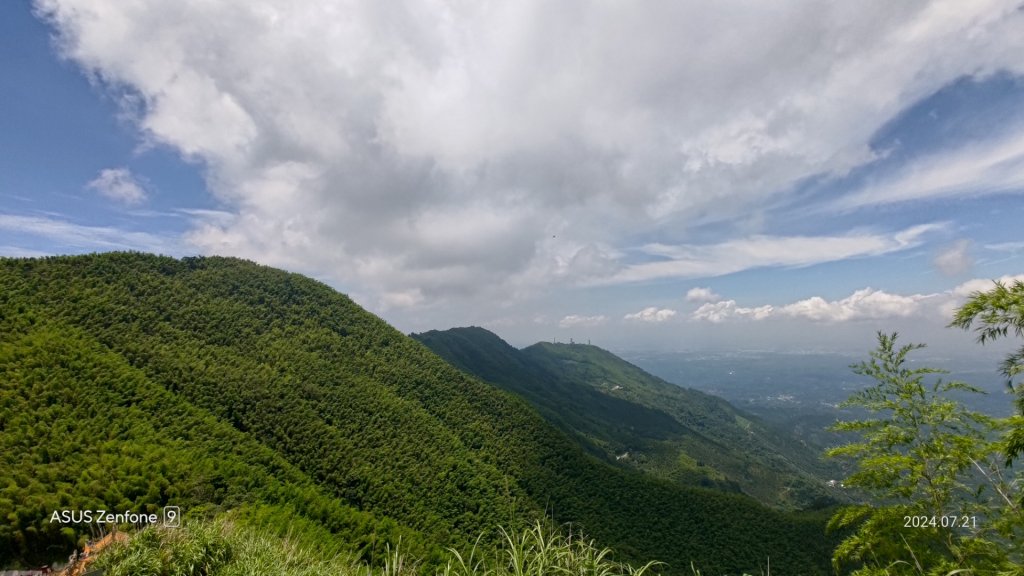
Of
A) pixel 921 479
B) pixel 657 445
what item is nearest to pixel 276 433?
pixel 921 479

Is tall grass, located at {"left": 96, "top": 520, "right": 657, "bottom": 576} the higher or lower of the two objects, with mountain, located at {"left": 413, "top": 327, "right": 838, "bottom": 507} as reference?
higher

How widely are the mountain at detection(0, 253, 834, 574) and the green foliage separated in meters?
12.7

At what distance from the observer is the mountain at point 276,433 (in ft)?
83.8

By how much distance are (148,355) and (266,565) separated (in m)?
55.0

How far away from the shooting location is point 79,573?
19.9ft

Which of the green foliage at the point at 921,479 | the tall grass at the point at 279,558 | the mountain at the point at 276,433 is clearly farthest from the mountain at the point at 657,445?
the tall grass at the point at 279,558

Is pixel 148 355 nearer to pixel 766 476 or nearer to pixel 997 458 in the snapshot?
pixel 997 458

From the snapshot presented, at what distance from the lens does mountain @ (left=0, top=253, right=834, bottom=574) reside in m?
25.5

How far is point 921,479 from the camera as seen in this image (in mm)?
8992

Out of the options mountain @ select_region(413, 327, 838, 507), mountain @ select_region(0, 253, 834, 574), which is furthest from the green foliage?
mountain @ select_region(413, 327, 838, 507)

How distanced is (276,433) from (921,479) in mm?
52732

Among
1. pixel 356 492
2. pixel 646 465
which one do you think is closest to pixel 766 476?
pixel 646 465

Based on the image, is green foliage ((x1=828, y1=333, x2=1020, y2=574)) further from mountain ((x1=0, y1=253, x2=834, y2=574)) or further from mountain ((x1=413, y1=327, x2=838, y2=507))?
mountain ((x1=413, y1=327, x2=838, y2=507))

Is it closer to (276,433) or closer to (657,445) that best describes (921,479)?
(276,433)
